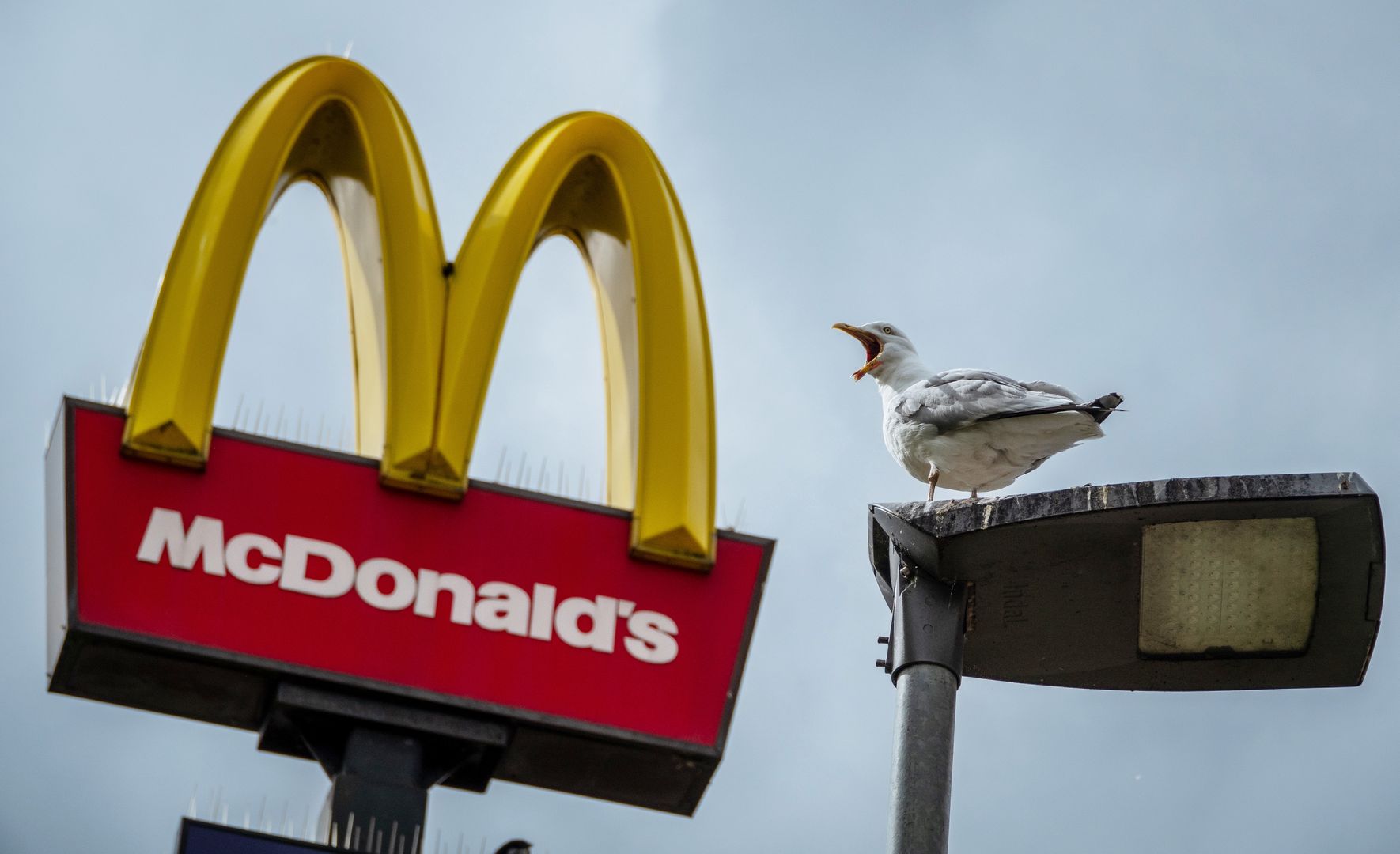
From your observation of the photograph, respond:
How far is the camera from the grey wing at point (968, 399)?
704cm

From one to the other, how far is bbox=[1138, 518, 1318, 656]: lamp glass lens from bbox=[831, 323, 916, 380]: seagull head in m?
2.69

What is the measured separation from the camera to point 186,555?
920 cm

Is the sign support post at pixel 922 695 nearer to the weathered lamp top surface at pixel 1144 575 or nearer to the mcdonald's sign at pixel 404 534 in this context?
the weathered lamp top surface at pixel 1144 575

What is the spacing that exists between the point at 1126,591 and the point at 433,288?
5565mm

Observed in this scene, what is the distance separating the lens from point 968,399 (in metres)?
7.25

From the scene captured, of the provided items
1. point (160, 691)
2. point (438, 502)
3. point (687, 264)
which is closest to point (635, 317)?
point (687, 264)

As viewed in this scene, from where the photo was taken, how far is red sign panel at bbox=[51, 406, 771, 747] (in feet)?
29.8

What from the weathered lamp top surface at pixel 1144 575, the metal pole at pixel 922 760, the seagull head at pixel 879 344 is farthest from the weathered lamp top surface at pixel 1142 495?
the seagull head at pixel 879 344

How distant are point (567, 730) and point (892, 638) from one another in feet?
13.5

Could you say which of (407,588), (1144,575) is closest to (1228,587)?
(1144,575)

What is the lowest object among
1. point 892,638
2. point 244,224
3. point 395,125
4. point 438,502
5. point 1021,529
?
point 892,638

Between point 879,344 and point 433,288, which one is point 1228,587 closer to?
point 879,344

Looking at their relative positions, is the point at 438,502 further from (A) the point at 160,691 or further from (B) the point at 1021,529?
(B) the point at 1021,529

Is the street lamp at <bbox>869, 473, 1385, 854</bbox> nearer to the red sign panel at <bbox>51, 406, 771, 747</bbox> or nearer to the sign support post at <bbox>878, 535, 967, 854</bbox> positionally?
the sign support post at <bbox>878, 535, 967, 854</bbox>
